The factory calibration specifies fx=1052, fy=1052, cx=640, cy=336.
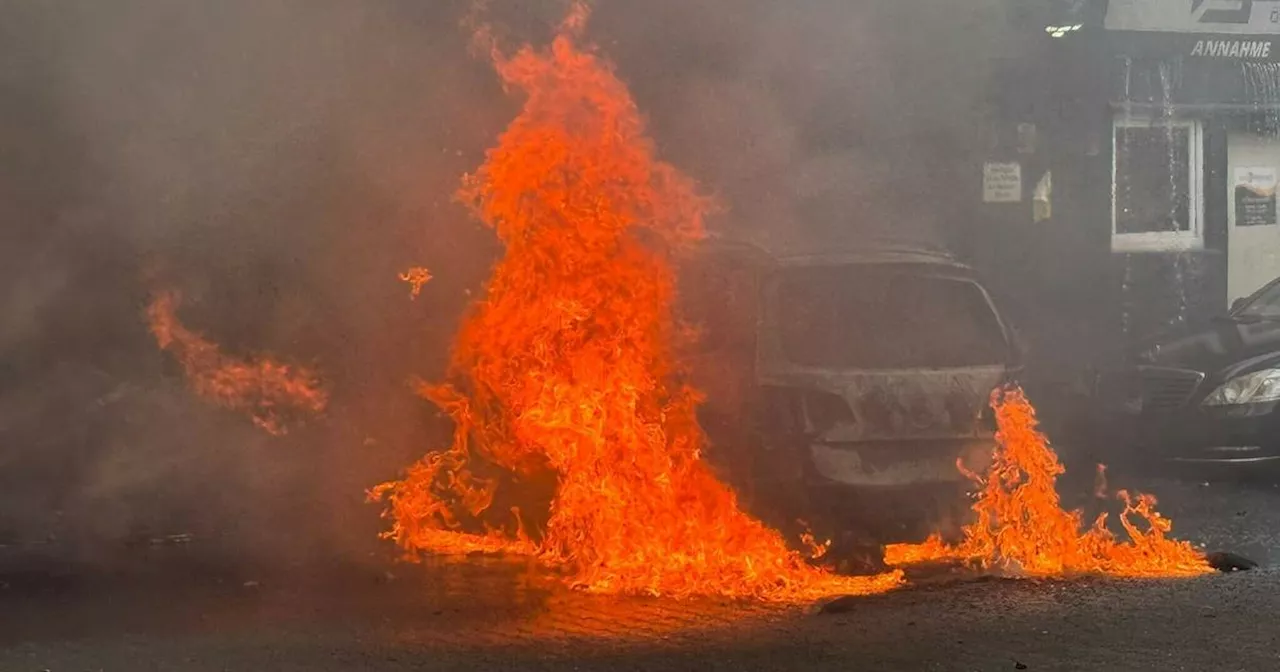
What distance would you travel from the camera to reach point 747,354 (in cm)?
594

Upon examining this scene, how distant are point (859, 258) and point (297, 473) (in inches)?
148

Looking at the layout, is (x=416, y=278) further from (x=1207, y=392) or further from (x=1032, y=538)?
(x=1207, y=392)

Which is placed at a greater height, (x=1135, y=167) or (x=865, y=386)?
(x=1135, y=167)

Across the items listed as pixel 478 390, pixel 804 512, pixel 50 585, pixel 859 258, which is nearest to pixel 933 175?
pixel 859 258

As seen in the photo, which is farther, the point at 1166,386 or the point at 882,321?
the point at 1166,386

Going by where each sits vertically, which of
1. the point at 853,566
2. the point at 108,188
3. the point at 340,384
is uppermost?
the point at 108,188

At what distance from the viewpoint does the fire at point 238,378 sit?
668 cm

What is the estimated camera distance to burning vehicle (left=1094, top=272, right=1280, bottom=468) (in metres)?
7.07

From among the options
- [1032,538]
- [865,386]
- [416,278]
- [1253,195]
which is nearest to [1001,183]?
[1253,195]

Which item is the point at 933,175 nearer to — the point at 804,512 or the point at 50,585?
the point at 804,512

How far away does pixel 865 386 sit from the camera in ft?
18.5

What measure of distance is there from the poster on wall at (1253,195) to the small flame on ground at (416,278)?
7609mm

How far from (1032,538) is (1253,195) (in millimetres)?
6695

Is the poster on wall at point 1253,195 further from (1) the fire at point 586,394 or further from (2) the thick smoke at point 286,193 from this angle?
(1) the fire at point 586,394
